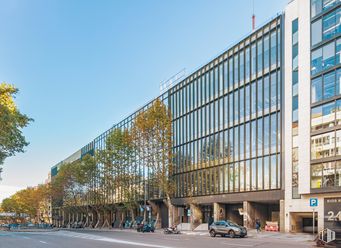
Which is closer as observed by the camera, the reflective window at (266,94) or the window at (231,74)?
the reflective window at (266,94)

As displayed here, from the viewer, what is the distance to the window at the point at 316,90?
126 ft

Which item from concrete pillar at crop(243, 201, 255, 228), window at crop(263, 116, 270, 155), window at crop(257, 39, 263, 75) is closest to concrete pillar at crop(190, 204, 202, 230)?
concrete pillar at crop(243, 201, 255, 228)

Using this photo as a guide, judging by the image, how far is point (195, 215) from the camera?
59.8 meters

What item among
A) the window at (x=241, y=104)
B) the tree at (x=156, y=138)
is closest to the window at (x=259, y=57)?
the window at (x=241, y=104)

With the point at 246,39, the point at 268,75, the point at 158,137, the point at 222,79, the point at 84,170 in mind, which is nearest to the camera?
the point at 268,75

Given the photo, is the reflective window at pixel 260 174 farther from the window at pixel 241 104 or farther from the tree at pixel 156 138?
the tree at pixel 156 138

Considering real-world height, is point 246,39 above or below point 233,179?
above

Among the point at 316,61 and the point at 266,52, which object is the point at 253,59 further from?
the point at 316,61

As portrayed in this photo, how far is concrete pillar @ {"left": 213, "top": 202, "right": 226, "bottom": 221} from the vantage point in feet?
175

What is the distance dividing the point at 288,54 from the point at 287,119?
6515 millimetres

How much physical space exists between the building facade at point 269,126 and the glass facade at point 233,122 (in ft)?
0.37

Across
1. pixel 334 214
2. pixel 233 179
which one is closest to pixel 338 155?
pixel 334 214

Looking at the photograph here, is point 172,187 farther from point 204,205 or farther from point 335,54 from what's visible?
point 335,54

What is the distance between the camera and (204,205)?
6016cm
